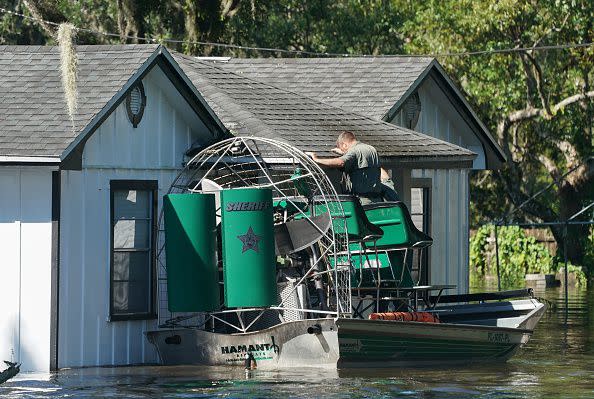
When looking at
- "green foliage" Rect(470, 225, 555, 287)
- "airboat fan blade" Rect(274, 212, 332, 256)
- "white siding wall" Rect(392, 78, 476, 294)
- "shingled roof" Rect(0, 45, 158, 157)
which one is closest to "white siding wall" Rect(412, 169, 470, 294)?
"white siding wall" Rect(392, 78, 476, 294)

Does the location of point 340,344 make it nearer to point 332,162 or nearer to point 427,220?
point 332,162

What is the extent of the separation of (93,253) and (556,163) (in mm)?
32454

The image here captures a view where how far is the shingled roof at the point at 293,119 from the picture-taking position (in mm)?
22453

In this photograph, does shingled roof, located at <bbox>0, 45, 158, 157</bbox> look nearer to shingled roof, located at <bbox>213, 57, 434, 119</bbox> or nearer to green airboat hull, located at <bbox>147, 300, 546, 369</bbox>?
green airboat hull, located at <bbox>147, 300, 546, 369</bbox>

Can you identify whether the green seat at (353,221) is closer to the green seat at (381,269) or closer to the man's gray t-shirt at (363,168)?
the green seat at (381,269)

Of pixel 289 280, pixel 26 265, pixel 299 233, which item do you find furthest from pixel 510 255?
pixel 26 265

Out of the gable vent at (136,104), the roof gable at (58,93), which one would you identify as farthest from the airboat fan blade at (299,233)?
the gable vent at (136,104)

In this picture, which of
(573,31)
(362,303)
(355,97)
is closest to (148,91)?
(362,303)

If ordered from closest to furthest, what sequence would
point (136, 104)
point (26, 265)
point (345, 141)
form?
point (26, 265), point (136, 104), point (345, 141)

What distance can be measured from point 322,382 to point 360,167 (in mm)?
3501

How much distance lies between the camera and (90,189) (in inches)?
768

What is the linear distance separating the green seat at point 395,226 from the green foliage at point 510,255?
93.8 ft

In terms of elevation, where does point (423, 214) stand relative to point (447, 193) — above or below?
below

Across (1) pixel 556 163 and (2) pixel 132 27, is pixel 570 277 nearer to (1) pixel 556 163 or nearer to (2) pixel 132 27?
(1) pixel 556 163
